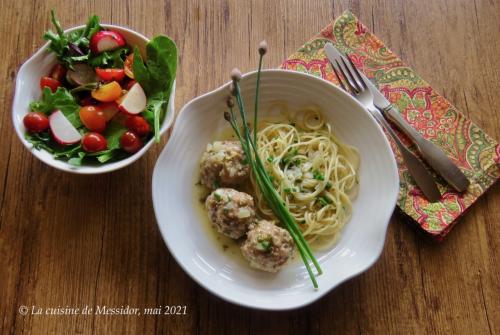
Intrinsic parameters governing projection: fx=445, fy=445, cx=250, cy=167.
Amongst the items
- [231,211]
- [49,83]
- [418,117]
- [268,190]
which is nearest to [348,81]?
[418,117]

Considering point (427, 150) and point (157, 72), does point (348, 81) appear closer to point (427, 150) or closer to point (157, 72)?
point (427, 150)

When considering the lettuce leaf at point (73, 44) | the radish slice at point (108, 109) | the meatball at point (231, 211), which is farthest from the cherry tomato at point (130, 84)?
the meatball at point (231, 211)

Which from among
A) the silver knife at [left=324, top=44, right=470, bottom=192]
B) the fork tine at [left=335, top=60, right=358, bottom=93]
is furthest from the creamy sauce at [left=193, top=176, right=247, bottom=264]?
the silver knife at [left=324, top=44, right=470, bottom=192]

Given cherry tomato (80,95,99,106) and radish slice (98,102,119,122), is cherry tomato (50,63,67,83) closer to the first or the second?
cherry tomato (80,95,99,106)

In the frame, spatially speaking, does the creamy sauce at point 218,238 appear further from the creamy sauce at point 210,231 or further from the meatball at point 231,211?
the meatball at point 231,211

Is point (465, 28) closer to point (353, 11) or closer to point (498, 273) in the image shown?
point (353, 11)

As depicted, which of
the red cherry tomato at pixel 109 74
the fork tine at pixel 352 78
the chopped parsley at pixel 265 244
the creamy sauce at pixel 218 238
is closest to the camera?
the chopped parsley at pixel 265 244
